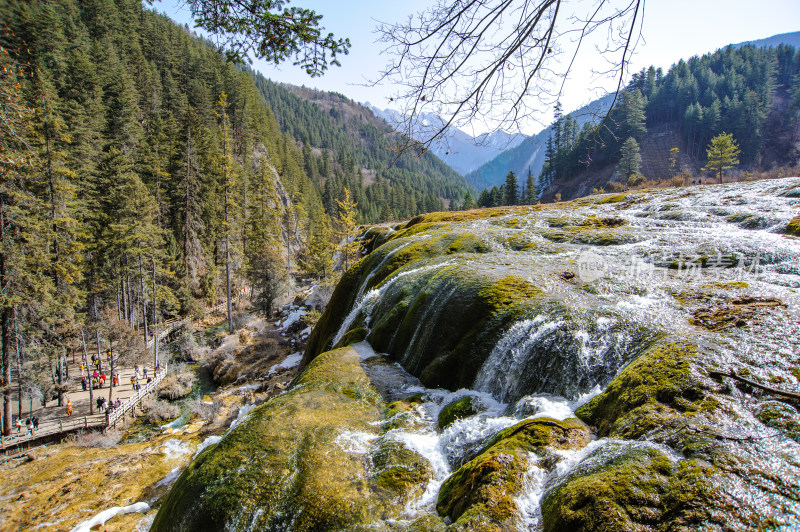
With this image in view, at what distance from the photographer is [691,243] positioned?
12367 millimetres

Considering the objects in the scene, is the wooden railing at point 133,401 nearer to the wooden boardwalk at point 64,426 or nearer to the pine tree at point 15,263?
the wooden boardwalk at point 64,426

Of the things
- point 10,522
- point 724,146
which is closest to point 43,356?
point 10,522

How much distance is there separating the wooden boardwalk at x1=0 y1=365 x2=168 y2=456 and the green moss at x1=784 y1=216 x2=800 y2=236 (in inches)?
1217

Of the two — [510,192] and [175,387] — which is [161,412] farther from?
[510,192]

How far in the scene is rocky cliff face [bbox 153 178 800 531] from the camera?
11.6 feet

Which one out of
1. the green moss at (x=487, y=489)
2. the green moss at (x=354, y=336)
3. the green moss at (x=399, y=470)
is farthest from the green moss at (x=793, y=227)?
the green moss at (x=399, y=470)

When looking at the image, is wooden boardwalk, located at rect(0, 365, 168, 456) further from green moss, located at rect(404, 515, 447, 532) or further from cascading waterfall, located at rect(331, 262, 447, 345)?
green moss, located at rect(404, 515, 447, 532)

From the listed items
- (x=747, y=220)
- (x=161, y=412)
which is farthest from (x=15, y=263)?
(x=747, y=220)

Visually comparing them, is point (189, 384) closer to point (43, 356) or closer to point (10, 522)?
point (43, 356)

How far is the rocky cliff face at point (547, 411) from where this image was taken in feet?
11.6

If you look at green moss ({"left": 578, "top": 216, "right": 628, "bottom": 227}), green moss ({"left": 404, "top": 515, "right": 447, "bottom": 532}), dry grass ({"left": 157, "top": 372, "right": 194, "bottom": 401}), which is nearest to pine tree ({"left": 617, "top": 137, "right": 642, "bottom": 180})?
green moss ({"left": 578, "top": 216, "right": 628, "bottom": 227})

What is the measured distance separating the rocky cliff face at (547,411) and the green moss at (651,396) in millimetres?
26

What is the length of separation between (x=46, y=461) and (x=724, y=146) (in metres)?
72.7

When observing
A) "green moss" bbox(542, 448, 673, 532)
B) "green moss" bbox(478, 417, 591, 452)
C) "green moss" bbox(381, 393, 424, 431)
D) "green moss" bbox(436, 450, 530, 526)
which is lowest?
"green moss" bbox(381, 393, 424, 431)
